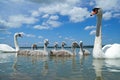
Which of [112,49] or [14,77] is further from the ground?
[112,49]

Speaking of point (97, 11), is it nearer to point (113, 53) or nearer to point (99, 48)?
point (99, 48)

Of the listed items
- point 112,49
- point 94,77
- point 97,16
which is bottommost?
point 94,77

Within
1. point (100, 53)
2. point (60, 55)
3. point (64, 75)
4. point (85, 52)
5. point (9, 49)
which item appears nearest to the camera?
point (64, 75)

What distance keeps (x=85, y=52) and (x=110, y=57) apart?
29.0ft

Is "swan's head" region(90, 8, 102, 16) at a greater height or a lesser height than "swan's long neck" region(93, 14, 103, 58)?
greater

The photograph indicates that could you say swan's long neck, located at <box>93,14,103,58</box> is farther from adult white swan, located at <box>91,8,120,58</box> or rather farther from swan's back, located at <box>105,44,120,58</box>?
swan's back, located at <box>105,44,120,58</box>

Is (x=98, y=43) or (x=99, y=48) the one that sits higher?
(x=98, y=43)

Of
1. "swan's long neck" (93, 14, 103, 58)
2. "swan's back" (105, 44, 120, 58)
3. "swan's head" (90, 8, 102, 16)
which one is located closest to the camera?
"swan's long neck" (93, 14, 103, 58)

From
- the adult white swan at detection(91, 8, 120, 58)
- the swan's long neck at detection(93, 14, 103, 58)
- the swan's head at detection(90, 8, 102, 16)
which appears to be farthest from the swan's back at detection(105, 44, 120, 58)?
the swan's head at detection(90, 8, 102, 16)

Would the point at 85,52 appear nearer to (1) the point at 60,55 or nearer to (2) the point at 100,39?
(1) the point at 60,55

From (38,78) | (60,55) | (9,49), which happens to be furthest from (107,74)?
(9,49)

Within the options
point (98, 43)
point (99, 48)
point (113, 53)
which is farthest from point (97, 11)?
Answer: point (113, 53)

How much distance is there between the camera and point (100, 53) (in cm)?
2066

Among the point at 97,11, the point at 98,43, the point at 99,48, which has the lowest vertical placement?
the point at 99,48
